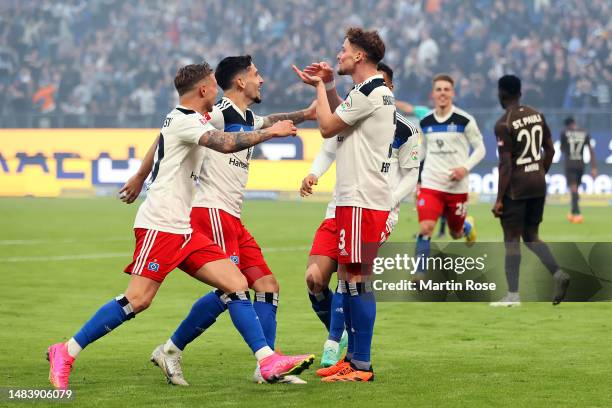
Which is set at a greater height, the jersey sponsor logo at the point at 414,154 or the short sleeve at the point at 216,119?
the short sleeve at the point at 216,119

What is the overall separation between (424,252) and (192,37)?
83.6ft

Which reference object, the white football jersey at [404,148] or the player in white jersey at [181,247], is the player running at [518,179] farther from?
the player in white jersey at [181,247]

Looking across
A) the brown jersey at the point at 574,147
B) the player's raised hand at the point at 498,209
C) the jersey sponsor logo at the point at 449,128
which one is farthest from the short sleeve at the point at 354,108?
the brown jersey at the point at 574,147

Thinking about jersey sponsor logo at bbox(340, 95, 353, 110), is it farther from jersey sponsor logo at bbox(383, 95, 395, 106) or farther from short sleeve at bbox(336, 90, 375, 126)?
jersey sponsor logo at bbox(383, 95, 395, 106)

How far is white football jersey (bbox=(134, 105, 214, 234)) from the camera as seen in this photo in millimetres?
7281

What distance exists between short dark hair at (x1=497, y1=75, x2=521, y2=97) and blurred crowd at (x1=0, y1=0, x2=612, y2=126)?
60.6 feet

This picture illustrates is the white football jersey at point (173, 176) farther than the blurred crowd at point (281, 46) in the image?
No

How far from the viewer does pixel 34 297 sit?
12328 mm

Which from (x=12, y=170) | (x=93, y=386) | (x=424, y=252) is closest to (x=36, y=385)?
(x=93, y=386)

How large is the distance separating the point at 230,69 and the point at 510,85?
4304mm

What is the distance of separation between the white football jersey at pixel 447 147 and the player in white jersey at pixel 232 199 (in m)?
5.22

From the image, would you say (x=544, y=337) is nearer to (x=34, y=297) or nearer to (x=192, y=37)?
(x=34, y=297)

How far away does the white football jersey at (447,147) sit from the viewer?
13.2m

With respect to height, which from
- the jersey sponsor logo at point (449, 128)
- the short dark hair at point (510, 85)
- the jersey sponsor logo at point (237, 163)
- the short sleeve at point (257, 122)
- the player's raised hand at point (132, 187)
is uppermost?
the short dark hair at point (510, 85)
